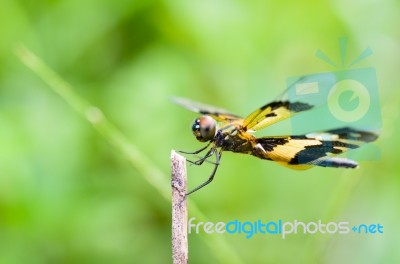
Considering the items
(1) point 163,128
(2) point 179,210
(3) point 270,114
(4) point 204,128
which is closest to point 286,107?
(3) point 270,114

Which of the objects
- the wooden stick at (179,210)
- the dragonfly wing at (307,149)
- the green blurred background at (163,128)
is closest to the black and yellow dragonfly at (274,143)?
the dragonfly wing at (307,149)

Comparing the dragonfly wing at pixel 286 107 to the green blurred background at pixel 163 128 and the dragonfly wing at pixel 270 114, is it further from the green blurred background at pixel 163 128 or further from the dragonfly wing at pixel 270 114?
the green blurred background at pixel 163 128

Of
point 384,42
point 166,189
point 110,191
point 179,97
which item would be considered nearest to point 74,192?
point 110,191

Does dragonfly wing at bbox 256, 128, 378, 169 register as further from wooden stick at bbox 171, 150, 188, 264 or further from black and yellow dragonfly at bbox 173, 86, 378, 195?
wooden stick at bbox 171, 150, 188, 264

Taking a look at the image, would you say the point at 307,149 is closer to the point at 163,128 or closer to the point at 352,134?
the point at 352,134

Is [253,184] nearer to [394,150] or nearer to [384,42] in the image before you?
[394,150]

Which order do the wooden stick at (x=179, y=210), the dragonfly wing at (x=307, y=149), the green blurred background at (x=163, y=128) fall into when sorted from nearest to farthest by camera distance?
the wooden stick at (x=179, y=210), the dragonfly wing at (x=307, y=149), the green blurred background at (x=163, y=128)

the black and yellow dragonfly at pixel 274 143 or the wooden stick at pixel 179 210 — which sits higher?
the black and yellow dragonfly at pixel 274 143
